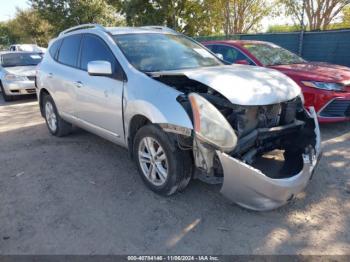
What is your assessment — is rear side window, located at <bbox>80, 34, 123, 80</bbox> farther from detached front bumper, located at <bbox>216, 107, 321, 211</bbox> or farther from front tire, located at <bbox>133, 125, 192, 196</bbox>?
detached front bumper, located at <bbox>216, 107, 321, 211</bbox>

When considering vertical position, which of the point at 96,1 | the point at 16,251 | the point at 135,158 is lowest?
the point at 16,251

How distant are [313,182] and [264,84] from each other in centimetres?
135

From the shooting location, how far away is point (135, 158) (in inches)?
154

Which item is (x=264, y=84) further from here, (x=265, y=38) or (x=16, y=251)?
(x=265, y=38)

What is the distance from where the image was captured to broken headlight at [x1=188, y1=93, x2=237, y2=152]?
2986 mm

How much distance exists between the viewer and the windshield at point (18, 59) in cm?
1125

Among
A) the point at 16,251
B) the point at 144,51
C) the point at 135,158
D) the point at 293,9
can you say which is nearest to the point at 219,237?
the point at 135,158

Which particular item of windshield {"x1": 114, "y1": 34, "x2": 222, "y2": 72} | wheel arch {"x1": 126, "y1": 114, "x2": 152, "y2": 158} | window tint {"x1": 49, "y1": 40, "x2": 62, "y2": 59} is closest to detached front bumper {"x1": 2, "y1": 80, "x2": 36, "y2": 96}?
window tint {"x1": 49, "y1": 40, "x2": 62, "y2": 59}

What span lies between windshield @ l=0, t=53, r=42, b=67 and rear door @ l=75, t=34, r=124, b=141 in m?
7.53

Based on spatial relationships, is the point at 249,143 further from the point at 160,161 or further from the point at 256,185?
the point at 160,161

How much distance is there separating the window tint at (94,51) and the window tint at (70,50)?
247mm

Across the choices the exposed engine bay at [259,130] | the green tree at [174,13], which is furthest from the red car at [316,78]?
the green tree at [174,13]

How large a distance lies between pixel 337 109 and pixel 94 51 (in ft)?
13.1

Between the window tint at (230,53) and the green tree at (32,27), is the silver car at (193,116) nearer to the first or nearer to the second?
the window tint at (230,53)
